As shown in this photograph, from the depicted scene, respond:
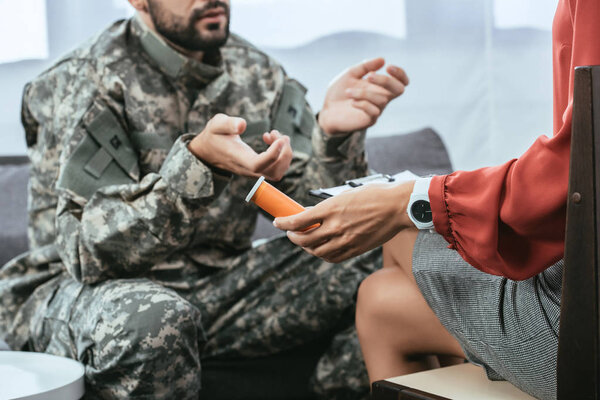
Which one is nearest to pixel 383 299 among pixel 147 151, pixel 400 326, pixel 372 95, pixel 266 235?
pixel 400 326

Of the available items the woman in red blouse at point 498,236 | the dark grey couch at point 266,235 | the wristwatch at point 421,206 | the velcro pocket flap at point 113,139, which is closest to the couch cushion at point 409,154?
the dark grey couch at point 266,235

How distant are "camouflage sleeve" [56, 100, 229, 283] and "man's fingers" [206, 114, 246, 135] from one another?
7cm

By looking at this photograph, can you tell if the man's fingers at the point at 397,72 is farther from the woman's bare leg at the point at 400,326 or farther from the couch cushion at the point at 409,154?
the couch cushion at the point at 409,154

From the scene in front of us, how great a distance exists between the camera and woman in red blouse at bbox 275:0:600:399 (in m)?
0.76

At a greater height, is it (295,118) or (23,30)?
(23,30)

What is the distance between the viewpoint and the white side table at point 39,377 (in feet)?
3.18

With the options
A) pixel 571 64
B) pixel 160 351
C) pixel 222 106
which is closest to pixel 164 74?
pixel 222 106

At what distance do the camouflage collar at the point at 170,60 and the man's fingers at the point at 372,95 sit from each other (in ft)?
1.05

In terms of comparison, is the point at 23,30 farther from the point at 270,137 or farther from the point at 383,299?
the point at 383,299

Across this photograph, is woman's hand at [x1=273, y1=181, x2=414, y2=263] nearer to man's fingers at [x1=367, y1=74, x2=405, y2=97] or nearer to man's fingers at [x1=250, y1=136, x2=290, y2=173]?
man's fingers at [x1=250, y1=136, x2=290, y2=173]

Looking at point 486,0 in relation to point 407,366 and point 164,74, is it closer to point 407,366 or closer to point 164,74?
point 164,74

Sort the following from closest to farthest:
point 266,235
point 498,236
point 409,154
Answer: point 498,236
point 266,235
point 409,154

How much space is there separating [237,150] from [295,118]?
468 millimetres

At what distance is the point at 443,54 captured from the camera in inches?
96.7
